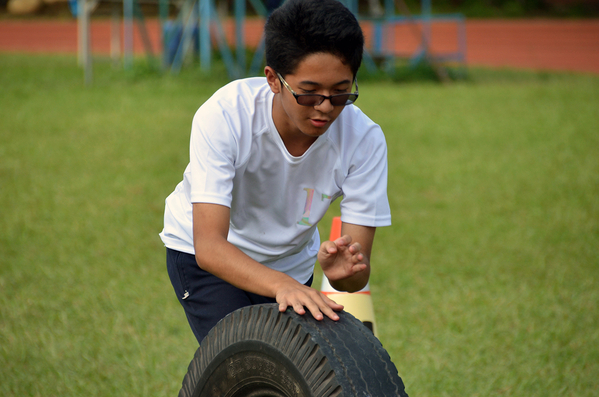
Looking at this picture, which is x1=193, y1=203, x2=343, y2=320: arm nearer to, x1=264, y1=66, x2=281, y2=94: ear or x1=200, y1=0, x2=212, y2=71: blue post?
x1=264, y1=66, x2=281, y2=94: ear

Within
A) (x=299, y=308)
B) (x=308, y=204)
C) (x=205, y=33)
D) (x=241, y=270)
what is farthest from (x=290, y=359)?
(x=205, y=33)

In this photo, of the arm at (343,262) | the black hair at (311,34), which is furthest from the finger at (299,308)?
the black hair at (311,34)

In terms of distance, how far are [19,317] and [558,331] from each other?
2770 millimetres

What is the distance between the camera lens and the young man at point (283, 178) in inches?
68.4

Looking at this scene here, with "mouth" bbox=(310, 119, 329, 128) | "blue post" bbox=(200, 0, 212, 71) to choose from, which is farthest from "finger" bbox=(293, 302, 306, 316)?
"blue post" bbox=(200, 0, 212, 71)

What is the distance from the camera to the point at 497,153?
727 centimetres

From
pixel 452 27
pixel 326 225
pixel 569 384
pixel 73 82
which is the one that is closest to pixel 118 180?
pixel 326 225

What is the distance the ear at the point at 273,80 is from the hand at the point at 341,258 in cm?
50

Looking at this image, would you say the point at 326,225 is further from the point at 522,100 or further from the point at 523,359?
the point at 522,100

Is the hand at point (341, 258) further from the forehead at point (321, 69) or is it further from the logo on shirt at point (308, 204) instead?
the forehead at point (321, 69)

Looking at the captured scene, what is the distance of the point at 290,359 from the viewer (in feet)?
5.00

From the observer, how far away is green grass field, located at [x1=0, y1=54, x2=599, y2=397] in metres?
2.96

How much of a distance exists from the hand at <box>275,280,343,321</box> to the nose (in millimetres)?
494

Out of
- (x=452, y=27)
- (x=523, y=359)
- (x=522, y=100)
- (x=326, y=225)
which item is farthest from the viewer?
(x=452, y=27)
